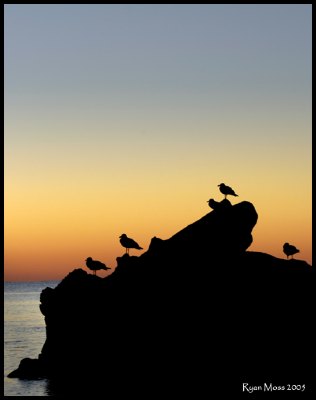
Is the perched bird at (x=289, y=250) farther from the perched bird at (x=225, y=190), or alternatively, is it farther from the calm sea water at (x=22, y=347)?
the calm sea water at (x=22, y=347)

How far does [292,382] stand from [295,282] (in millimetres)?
6384

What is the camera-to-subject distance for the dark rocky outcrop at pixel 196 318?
32.8m

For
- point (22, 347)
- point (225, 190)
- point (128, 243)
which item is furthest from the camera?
point (22, 347)

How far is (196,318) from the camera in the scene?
113 ft

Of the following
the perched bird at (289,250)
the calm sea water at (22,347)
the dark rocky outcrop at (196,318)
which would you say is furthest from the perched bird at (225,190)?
the calm sea water at (22,347)

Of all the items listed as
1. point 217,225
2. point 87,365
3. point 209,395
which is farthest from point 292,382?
point 87,365

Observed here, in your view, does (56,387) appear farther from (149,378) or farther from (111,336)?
(149,378)

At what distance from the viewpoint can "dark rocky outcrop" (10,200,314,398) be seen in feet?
108

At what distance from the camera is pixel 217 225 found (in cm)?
3747

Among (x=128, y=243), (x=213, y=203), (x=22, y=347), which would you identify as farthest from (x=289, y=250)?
(x=22, y=347)

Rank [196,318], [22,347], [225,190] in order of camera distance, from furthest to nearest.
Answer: [22,347], [225,190], [196,318]

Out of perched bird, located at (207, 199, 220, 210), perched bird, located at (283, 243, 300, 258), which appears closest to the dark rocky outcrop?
perched bird, located at (207, 199, 220, 210)

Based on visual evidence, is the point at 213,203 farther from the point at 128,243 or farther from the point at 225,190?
the point at 128,243

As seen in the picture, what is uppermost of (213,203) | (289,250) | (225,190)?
(225,190)
